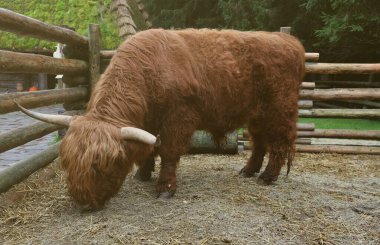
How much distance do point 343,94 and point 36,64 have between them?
462cm

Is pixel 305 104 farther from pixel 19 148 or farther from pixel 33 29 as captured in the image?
pixel 19 148

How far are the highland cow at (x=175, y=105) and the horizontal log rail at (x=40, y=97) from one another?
0.47 m

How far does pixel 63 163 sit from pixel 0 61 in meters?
1.06

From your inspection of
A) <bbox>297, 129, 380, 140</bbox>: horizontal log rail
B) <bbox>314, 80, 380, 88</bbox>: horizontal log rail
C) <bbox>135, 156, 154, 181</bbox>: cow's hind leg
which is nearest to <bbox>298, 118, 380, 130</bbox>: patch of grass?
<bbox>314, 80, 380, 88</bbox>: horizontal log rail

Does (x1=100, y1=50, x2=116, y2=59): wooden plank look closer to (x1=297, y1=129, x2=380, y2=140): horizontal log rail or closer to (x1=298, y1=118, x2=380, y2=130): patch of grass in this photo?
(x1=297, y1=129, x2=380, y2=140): horizontal log rail

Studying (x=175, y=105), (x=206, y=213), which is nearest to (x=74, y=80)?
(x=175, y=105)

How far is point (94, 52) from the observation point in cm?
577

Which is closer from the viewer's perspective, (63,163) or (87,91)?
(63,163)

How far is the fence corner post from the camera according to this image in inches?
225

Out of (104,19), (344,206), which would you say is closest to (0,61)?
(344,206)

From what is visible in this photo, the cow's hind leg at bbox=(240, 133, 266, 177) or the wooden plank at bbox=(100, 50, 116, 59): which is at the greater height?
the wooden plank at bbox=(100, 50, 116, 59)

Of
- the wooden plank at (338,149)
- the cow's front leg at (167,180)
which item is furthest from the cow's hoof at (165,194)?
the wooden plank at (338,149)

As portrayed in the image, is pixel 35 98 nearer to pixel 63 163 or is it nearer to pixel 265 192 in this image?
pixel 63 163

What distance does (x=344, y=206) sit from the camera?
3.76m
